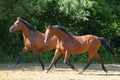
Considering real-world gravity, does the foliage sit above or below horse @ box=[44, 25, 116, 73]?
below

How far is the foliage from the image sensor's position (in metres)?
18.7

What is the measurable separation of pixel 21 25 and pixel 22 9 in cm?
501

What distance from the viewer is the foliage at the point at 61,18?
61.4ft

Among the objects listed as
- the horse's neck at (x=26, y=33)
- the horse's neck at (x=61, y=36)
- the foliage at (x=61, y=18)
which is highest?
the horse's neck at (x=61, y=36)

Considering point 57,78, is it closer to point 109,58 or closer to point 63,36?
point 63,36

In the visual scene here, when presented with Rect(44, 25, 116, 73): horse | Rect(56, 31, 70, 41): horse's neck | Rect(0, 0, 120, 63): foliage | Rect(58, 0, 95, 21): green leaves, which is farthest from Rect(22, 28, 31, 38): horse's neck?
Rect(58, 0, 95, 21): green leaves

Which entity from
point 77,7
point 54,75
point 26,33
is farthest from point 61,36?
point 77,7

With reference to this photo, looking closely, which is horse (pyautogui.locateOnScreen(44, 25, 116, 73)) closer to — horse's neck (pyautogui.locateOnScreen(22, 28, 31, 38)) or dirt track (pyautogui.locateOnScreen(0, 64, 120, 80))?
dirt track (pyautogui.locateOnScreen(0, 64, 120, 80))

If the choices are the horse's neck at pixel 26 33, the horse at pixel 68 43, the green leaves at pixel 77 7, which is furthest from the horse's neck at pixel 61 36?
the green leaves at pixel 77 7

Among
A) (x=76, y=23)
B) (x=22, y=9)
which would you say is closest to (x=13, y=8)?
(x=22, y=9)

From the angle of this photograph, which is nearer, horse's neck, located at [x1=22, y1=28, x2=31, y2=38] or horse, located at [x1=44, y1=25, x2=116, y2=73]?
horse, located at [x1=44, y1=25, x2=116, y2=73]

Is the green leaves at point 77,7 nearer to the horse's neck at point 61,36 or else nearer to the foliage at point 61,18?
the foliage at point 61,18

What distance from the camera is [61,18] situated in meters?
20.9

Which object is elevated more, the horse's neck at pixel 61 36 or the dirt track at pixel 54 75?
the horse's neck at pixel 61 36
